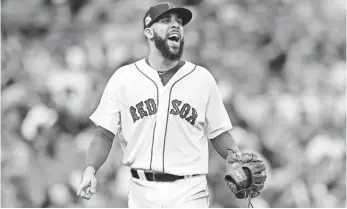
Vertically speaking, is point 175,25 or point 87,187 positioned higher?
point 175,25

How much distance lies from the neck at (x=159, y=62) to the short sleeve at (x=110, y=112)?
21 centimetres

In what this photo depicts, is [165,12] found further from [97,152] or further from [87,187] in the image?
[87,187]

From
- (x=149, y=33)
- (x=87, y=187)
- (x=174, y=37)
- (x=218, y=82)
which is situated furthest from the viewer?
(x=218, y=82)

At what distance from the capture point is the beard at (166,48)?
313cm

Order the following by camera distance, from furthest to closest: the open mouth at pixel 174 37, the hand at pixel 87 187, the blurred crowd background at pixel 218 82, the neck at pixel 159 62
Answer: the blurred crowd background at pixel 218 82 → the neck at pixel 159 62 → the open mouth at pixel 174 37 → the hand at pixel 87 187

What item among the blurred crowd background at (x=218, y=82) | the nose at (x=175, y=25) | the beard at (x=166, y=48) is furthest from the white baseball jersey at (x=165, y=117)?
the blurred crowd background at (x=218, y=82)

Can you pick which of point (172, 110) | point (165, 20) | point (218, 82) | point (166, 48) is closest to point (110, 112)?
point (172, 110)

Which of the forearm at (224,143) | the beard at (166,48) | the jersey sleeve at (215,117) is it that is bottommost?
the forearm at (224,143)

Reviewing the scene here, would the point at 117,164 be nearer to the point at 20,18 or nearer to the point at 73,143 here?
the point at 73,143

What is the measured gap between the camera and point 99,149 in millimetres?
3166

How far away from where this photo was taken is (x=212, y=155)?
566cm

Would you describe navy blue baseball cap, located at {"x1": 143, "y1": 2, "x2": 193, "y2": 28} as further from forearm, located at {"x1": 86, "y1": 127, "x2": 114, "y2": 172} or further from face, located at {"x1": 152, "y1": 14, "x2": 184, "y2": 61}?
forearm, located at {"x1": 86, "y1": 127, "x2": 114, "y2": 172}

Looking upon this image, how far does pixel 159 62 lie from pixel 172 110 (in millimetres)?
255

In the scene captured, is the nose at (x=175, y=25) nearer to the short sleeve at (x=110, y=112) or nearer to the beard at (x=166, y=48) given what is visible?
the beard at (x=166, y=48)
